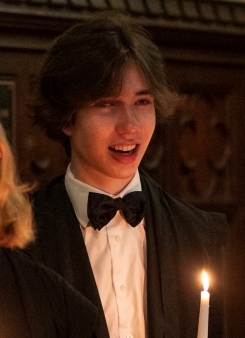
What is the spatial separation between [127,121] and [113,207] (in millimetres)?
137

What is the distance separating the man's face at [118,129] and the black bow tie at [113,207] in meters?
0.03

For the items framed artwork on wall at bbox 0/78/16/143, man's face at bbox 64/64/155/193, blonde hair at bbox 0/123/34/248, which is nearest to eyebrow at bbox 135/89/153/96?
man's face at bbox 64/64/155/193

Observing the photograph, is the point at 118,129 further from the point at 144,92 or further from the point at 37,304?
the point at 37,304

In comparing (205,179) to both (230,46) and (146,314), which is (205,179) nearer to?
(230,46)

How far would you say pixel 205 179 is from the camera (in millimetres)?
1652

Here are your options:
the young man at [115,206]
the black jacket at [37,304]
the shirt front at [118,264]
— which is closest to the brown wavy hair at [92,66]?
the young man at [115,206]

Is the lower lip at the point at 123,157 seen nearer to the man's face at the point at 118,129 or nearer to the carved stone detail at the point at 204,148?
the man's face at the point at 118,129

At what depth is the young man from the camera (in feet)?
3.83

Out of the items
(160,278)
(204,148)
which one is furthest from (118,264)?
(204,148)

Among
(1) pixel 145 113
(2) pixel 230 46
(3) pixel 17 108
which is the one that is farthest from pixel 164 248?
(2) pixel 230 46

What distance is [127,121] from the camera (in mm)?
1157

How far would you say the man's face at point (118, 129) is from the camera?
3.81 feet

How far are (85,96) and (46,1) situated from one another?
0.31m

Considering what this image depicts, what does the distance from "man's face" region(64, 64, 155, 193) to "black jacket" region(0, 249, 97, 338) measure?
0.20 meters
